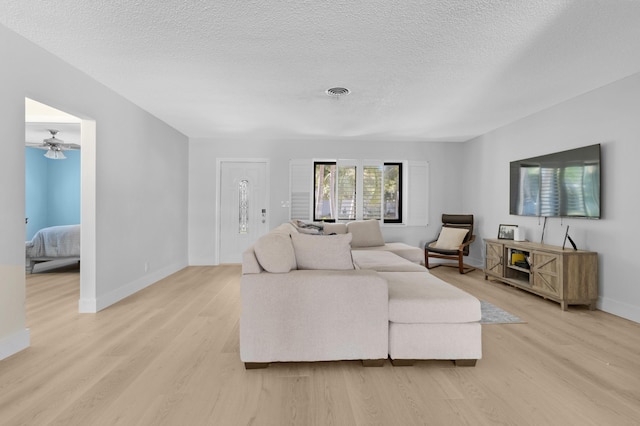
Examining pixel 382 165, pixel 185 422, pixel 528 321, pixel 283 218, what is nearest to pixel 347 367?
pixel 185 422

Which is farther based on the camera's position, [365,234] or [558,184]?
[365,234]

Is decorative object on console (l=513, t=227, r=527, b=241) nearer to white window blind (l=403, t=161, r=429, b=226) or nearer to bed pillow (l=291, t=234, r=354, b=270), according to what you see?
white window blind (l=403, t=161, r=429, b=226)

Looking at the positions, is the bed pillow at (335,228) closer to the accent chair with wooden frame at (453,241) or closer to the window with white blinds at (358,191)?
the window with white blinds at (358,191)

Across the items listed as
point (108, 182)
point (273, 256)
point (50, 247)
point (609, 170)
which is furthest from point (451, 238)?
point (50, 247)

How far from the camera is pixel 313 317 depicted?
2.27 meters

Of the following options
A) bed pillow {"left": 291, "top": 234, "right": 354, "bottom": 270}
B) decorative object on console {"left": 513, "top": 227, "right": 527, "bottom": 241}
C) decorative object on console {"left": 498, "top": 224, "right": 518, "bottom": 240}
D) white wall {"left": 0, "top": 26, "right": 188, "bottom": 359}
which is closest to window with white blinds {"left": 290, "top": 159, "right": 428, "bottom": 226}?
decorative object on console {"left": 498, "top": 224, "right": 518, "bottom": 240}

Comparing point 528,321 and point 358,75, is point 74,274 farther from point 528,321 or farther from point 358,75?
point 528,321

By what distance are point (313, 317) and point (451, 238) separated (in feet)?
14.0

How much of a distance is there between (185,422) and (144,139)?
12.7 feet

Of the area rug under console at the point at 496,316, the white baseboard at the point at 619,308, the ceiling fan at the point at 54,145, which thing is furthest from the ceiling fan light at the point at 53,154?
the white baseboard at the point at 619,308

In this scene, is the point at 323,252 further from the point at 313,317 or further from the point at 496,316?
the point at 496,316

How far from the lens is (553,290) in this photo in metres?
3.76

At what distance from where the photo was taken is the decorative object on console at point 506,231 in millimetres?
4909

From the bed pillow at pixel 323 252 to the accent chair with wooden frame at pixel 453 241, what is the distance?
369 centimetres
